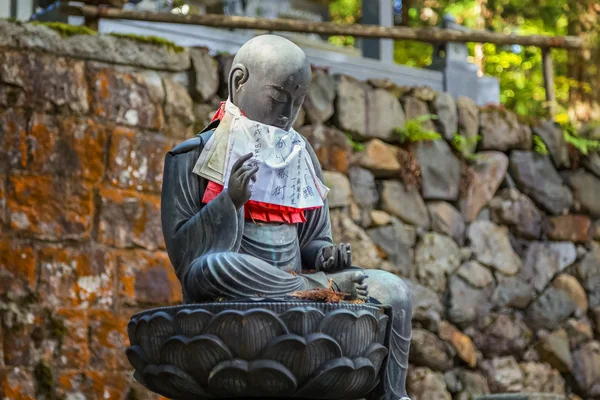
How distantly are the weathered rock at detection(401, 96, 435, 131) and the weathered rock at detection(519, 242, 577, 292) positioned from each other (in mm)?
1391

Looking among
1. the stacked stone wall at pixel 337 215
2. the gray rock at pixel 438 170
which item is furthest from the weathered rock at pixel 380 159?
the gray rock at pixel 438 170

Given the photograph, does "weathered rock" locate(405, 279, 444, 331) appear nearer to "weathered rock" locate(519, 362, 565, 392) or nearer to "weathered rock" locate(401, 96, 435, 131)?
"weathered rock" locate(519, 362, 565, 392)

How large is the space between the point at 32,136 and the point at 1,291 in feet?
3.18

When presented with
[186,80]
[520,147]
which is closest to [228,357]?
[186,80]

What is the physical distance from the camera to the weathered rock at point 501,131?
9320mm

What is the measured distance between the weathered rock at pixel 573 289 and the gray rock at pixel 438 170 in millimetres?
Result: 1212

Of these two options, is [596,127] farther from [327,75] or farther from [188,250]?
[188,250]

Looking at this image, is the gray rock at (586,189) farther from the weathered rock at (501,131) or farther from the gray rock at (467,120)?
the gray rock at (467,120)

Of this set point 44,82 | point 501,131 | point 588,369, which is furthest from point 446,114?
point 44,82

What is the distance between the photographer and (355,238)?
830 cm

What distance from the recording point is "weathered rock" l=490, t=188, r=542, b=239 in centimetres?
927

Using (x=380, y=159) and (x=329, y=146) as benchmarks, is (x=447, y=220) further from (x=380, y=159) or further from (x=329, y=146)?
(x=329, y=146)

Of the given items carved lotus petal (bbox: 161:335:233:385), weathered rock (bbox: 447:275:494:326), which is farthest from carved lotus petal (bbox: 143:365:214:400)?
weathered rock (bbox: 447:275:494:326)

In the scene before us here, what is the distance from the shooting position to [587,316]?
9.59m
